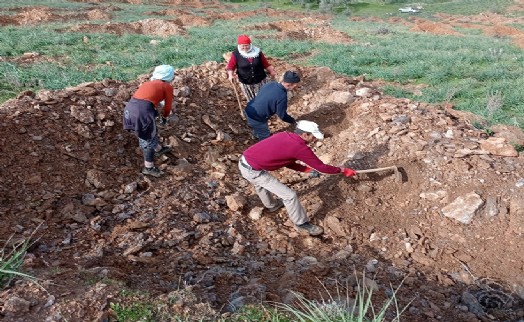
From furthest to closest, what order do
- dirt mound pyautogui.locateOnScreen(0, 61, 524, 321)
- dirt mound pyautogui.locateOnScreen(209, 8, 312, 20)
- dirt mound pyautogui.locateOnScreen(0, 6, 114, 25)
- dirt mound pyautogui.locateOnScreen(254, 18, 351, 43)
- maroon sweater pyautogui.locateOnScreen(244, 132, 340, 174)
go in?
dirt mound pyautogui.locateOnScreen(209, 8, 312, 20), dirt mound pyautogui.locateOnScreen(0, 6, 114, 25), dirt mound pyautogui.locateOnScreen(254, 18, 351, 43), maroon sweater pyautogui.locateOnScreen(244, 132, 340, 174), dirt mound pyautogui.locateOnScreen(0, 61, 524, 321)

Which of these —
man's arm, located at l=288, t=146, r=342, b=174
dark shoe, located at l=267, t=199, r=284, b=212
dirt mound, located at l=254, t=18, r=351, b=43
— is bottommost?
dark shoe, located at l=267, t=199, r=284, b=212

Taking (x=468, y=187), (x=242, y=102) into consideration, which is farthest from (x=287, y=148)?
(x=242, y=102)

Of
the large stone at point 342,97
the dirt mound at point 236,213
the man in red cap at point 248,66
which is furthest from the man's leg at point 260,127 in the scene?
the large stone at point 342,97

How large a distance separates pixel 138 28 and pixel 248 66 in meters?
12.0

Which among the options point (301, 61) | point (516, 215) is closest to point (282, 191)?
point (516, 215)

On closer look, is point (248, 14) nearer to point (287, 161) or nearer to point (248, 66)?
point (248, 66)

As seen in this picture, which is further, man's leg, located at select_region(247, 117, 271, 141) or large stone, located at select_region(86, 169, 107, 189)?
man's leg, located at select_region(247, 117, 271, 141)

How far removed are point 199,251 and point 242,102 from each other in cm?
350

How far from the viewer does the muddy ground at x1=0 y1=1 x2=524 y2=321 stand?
10.7 ft

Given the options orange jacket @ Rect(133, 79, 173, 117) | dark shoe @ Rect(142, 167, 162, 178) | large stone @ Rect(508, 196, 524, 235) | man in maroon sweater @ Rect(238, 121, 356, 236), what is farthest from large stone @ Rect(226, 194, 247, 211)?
large stone @ Rect(508, 196, 524, 235)

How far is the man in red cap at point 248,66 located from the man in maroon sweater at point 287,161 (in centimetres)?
195

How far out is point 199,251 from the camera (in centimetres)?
383

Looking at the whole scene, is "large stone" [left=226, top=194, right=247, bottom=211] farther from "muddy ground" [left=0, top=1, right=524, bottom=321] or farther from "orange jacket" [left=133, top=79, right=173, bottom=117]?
"orange jacket" [left=133, top=79, right=173, bottom=117]

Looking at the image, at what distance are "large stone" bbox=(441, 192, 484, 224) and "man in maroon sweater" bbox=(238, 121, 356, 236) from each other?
121 centimetres
